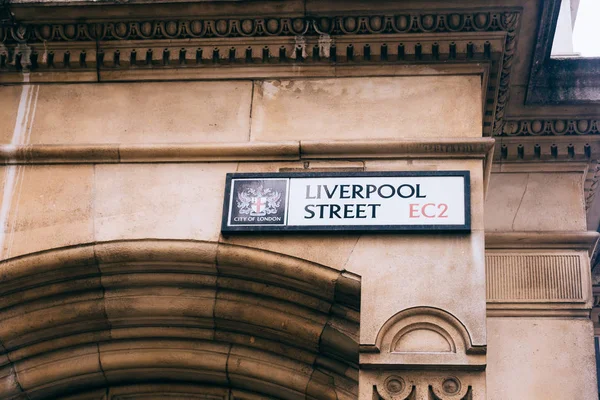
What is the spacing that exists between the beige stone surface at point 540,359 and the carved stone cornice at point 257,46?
189 cm

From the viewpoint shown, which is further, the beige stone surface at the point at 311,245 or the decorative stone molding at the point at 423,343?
the beige stone surface at the point at 311,245

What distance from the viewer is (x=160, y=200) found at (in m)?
9.59


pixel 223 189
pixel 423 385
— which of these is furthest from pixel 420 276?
pixel 223 189

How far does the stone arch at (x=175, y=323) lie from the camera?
9.30 meters

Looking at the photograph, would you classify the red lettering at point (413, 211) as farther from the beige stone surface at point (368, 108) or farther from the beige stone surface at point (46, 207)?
the beige stone surface at point (46, 207)

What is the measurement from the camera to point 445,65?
990 cm

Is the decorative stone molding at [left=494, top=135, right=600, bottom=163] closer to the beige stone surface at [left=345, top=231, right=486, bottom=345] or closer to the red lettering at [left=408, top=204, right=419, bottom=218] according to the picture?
the red lettering at [left=408, top=204, right=419, bottom=218]

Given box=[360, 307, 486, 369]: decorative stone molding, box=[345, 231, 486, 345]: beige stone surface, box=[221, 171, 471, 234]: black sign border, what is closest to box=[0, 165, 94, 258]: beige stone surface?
box=[221, 171, 471, 234]: black sign border

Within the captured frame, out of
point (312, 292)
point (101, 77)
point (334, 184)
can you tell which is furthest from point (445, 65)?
point (101, 77)

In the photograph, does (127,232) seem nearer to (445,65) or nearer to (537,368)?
(445,65)

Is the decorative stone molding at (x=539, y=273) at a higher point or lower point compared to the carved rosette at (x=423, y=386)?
higher

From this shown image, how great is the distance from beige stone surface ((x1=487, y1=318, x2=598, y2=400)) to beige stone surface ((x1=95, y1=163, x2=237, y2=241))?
2.67 metres

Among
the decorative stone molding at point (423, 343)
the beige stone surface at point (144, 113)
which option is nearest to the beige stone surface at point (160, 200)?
the beige stone surface at point (144, 113)

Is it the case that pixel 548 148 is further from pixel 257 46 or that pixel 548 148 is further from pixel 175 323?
pixel 175 323
